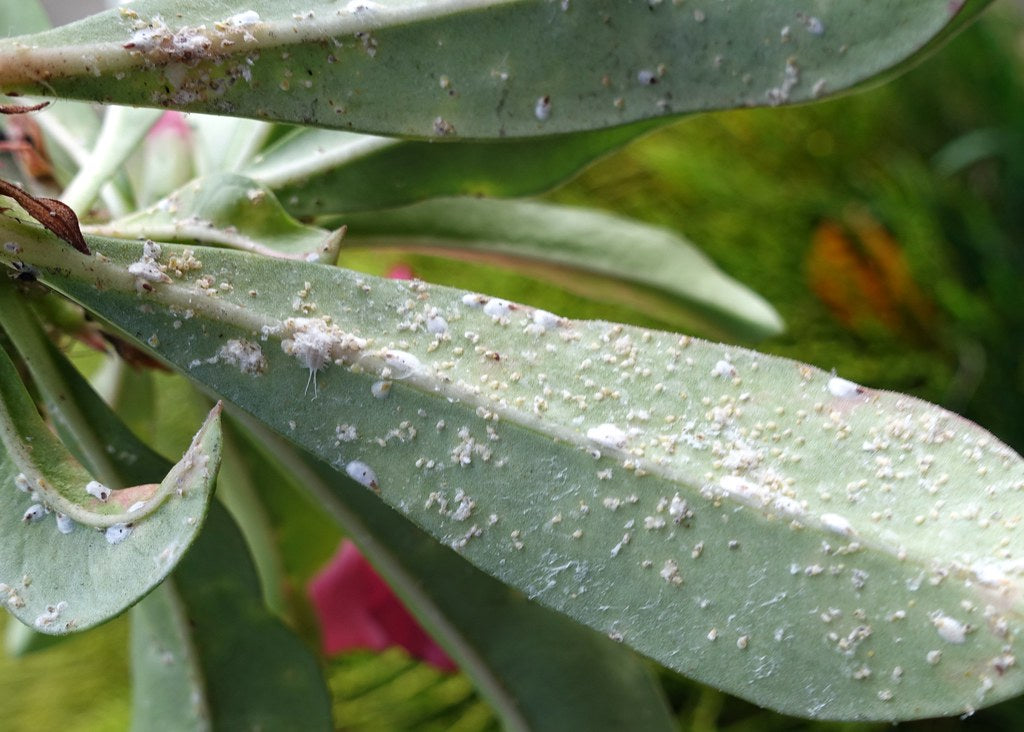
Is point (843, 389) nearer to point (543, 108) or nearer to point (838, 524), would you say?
point (838, 524)

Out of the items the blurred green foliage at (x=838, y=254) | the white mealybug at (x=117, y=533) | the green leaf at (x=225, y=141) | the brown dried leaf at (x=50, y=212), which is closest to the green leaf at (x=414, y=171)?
the green leaf at (x=225, y=141)

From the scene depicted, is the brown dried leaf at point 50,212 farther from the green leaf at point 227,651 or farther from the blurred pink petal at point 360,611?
the blurred pink petal at point 360,611

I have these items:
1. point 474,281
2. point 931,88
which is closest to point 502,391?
point 474,281

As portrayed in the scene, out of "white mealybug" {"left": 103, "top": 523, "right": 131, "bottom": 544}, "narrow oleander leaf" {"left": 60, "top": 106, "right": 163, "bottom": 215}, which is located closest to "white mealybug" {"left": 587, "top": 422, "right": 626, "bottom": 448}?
"white mealybug" {"left": 103, "top": 523, "right": 131, "bottom": 544}

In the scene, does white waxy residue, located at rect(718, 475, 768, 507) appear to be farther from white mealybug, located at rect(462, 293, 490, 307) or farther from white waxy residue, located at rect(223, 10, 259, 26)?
white waxy residue, located at rect(223, 10, 259, 26)

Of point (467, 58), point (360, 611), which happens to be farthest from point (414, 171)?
point (360, 611)

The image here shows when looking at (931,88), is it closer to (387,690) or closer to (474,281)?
(474,281)
